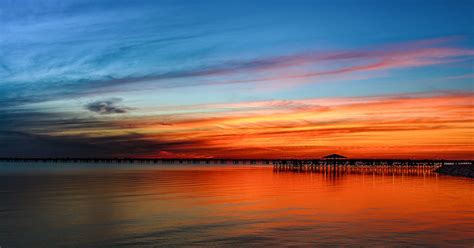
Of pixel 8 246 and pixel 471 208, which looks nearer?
pixel 8 246

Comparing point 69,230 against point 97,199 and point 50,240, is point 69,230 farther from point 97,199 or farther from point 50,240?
Result: point 97,199

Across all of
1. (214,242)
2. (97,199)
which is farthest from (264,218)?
(97,199)

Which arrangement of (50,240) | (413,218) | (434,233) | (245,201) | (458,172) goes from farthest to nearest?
(458,172) < (245,201) < (413,218) < (434,233) < (50,240)

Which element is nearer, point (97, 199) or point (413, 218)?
point (413, 218)

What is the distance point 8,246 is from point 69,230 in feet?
12.7

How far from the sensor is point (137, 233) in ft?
70.6

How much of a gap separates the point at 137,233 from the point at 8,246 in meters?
5.23

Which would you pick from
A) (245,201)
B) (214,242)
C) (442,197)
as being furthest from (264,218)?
(442,197)

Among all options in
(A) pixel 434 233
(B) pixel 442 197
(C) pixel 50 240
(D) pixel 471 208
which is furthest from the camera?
(B) pixel 442 197

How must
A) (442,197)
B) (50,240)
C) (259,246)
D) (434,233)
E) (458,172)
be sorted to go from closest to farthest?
(259,246), (50,240), (434,233), (442,197), (458,172)

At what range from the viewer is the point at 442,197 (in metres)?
38.0

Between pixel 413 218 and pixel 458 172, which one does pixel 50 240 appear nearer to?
pixel 413 218

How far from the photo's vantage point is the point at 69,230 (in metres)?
22.5

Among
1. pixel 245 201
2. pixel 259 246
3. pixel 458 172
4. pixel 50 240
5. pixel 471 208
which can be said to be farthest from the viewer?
pixel 458 172
